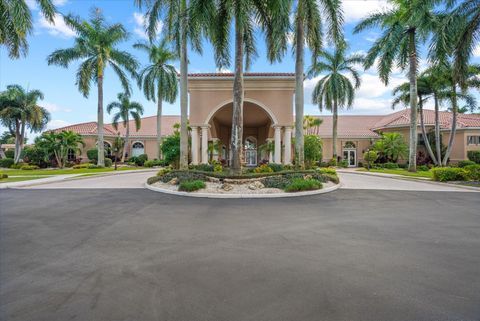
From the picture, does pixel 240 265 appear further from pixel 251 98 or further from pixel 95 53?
pixel 95 53

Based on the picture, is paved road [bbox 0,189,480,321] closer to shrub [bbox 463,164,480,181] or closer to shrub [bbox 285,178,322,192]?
shrub [bbox 285,178,322,192]

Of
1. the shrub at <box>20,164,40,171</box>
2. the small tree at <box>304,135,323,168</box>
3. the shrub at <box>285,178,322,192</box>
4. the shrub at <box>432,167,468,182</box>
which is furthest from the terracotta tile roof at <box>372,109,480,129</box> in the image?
the shrub at <box>20,164,40,171</box>

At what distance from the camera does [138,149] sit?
36.8m

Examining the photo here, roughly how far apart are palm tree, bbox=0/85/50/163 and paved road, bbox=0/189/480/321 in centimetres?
3647

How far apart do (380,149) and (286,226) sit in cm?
2825

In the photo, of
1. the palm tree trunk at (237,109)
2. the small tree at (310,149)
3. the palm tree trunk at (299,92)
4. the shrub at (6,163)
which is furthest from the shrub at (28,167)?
the palm tree trunk at (299,92)

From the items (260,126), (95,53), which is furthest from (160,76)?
(260,126)

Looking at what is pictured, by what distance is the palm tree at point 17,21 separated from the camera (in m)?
12.2

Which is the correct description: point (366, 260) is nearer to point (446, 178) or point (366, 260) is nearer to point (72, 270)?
point (72, 270)

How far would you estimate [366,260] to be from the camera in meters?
3.98

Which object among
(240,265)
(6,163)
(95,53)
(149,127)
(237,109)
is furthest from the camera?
(149,127)

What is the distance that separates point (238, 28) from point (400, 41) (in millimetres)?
17169

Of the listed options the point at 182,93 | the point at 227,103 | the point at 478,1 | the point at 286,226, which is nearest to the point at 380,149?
the point at 478,1

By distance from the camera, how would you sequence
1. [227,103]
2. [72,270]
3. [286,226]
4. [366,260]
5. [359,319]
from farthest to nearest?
1. [227,103]
2. [286,226]
3. [366,260]
4. [72,270]
5. [359,319]
